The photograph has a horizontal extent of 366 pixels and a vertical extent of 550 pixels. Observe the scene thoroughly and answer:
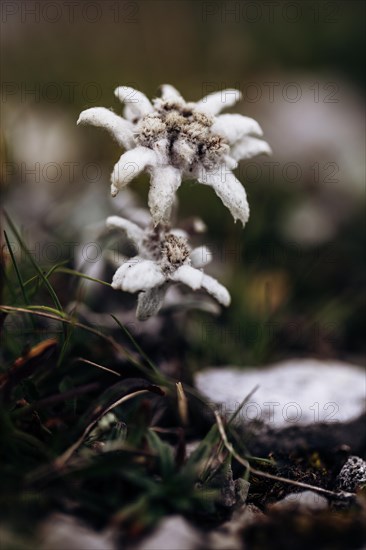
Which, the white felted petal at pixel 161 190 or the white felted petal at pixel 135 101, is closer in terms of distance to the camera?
the white felted petal at pixel 161 190

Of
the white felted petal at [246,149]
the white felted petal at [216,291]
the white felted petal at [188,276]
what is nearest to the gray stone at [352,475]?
the white felted petal at [216,291]

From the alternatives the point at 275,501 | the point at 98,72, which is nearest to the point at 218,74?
the point at 98,72

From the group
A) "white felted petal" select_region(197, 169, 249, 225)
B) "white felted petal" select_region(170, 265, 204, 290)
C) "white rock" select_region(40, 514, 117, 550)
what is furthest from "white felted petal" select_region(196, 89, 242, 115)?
Answer: "white rock" select_region(40, 514, 117, 550)

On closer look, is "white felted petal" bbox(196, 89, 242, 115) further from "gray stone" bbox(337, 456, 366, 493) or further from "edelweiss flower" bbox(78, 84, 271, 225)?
"gray stone" bbox(337, 456, 366, 493)

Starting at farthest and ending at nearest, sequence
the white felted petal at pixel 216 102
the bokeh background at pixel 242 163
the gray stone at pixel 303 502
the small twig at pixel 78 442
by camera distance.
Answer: the bokeh background at pixel 242 163
the white felted petal at pixel 216 102
the gray stone at pixel 303 502
the small twig at pixel 78 442

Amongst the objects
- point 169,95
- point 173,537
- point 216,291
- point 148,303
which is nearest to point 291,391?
point 216,291

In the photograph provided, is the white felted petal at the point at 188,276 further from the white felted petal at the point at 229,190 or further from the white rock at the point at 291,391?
the white rock at the point at 291,391
